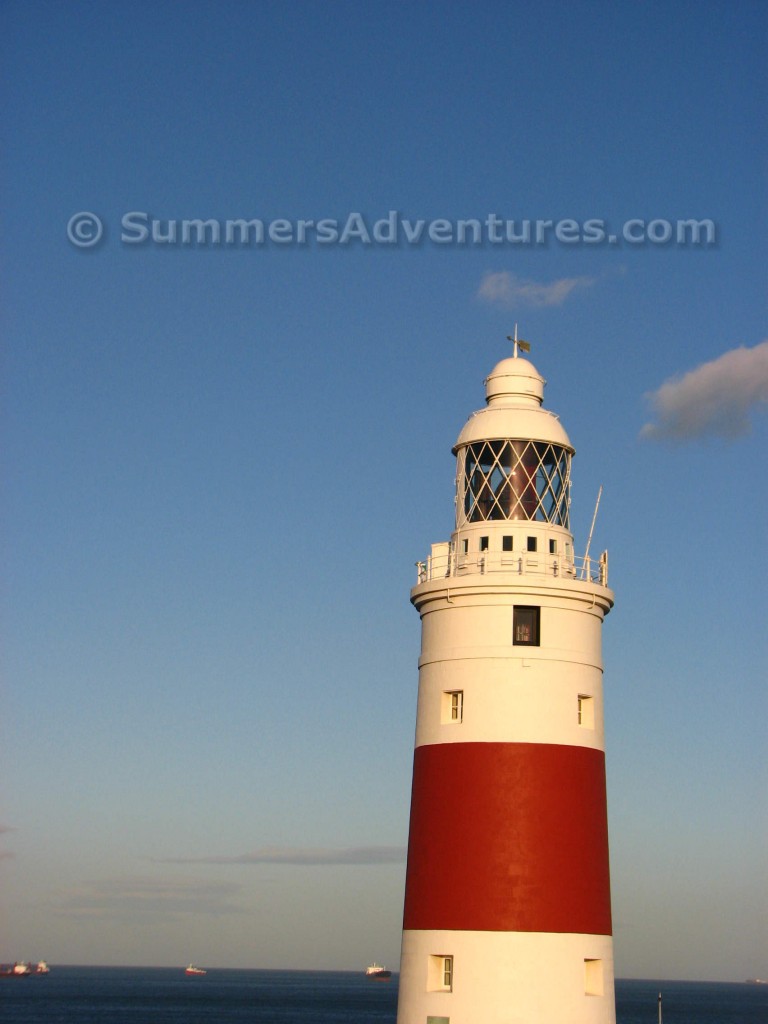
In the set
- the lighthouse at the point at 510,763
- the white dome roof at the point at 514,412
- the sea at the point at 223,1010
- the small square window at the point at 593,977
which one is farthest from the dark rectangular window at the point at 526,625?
the sea at the point at 223,1010

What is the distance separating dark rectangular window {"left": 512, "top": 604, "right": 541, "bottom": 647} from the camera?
25188mm

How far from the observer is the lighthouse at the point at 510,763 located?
79.3ft

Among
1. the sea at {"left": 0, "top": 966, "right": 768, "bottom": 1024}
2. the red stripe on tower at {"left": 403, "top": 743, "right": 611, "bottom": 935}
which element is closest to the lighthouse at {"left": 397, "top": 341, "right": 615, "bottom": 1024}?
the red stripe on tower at {"left": 403, "top": 743, "right": 611, "bottom": 935}

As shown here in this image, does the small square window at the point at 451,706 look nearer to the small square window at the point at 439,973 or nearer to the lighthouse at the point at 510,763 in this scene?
the lighthouse at the point at 510,763

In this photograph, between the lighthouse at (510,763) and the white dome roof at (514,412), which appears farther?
the white dome roof at (514,412)

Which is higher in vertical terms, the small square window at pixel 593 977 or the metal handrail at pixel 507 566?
the metal handrail at pixel 507 566

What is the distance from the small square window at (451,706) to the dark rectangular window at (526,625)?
1347 millimetres

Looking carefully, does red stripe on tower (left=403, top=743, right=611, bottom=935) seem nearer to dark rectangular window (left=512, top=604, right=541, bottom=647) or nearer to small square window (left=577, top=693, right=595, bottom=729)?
small square window (left=577, top=693, right=595, bottom=729)

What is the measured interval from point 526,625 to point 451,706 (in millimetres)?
1869

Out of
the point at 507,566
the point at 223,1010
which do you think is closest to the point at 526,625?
the point at 507,566

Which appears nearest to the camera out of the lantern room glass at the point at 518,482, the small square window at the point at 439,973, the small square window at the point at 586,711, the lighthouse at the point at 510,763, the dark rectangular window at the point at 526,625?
the lighthouse at the point at 510,763

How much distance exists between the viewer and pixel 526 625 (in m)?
25.3

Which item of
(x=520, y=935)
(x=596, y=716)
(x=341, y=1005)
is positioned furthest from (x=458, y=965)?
(x=341, y=1005)

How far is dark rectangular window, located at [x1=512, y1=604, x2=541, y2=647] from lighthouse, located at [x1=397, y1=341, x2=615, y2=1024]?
0.09 ft
